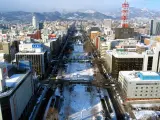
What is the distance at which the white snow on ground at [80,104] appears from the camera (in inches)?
994

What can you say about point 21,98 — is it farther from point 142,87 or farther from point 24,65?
point 142,87

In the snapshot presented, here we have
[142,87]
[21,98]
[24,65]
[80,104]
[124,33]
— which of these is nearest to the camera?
[21,98]

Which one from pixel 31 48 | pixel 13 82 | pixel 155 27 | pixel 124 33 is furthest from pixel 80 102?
pixel 155 27

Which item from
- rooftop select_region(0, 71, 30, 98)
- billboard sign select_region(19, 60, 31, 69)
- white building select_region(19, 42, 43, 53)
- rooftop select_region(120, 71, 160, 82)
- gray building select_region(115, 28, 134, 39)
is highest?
gray building select_region(115, 28, 134, 39)

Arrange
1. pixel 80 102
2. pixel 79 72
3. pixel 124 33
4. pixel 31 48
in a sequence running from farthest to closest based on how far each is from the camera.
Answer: pixel 124 33, pixel 79 72, pixel 31 48, pixel 80 102

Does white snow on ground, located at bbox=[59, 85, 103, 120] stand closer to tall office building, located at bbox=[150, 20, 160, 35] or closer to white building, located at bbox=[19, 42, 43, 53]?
white building, located at bbox=[19, 42, 43, 53]

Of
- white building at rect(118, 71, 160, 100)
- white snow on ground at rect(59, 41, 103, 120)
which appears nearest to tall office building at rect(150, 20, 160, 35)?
white snow on ground at rect(59, 41, 103, 120)

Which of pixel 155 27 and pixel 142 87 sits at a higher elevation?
pixel 155 27

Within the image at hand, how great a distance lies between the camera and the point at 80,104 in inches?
1118

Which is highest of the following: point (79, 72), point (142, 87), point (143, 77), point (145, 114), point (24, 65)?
point (24, 65)

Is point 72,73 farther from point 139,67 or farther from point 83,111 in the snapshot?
point 83,111

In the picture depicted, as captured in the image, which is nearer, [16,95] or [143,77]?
[16,95]

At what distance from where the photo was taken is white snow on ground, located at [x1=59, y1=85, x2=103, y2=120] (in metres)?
25.2

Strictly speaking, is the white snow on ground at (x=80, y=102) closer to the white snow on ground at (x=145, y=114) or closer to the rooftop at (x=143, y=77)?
the white snow on ground at (x=145, y=114)
